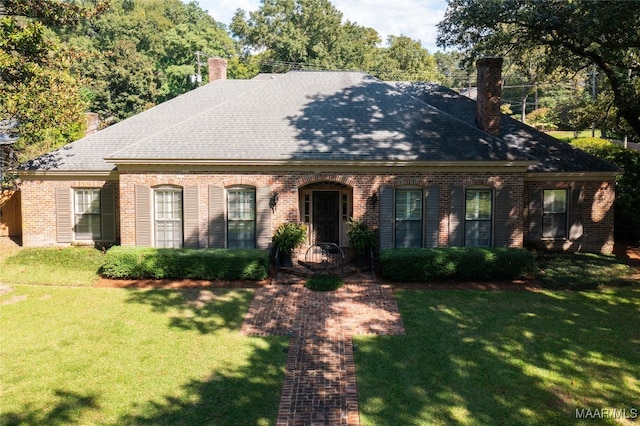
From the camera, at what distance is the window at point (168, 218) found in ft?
50.0

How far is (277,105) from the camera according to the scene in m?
17.4

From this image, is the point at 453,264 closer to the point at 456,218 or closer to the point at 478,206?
the point at 456,218

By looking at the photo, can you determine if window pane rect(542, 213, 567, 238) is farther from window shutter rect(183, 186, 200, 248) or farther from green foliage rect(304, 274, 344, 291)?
window shutter rect(183, 186, 200, 248)

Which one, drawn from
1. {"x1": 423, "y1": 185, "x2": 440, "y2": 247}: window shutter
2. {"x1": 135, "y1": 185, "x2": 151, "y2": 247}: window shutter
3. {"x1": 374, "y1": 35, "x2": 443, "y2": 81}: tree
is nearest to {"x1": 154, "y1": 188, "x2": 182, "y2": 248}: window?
{"x1": 135, "y1": 185, "x2": 151, "y2": 247}: window shutter

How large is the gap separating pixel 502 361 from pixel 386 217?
22.3 ft

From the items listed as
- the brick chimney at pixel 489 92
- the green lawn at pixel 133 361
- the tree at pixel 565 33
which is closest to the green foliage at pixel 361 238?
the green lawn at pixel 133 361

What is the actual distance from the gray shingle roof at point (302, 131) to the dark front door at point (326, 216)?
1.97 metres

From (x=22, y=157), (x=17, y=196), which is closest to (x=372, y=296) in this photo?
(x=17, y=196)

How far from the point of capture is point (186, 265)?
13664 mm

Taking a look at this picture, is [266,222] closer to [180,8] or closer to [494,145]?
[494,145]

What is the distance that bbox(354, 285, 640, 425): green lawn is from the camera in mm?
7473

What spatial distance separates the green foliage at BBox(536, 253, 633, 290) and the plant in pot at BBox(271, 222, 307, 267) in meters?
7.11

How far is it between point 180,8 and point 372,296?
73.6 metres

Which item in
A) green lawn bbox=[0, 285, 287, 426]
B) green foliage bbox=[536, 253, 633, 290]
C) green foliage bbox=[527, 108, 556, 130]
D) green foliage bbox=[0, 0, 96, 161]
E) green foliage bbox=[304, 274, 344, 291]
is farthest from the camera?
green foliage bbox=[527, 108, 556, 130]
